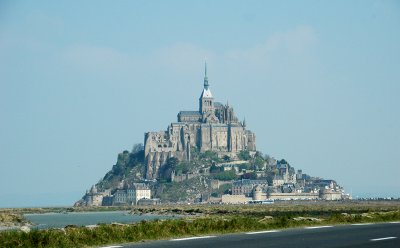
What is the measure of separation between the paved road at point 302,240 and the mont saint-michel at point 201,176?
6356 inches

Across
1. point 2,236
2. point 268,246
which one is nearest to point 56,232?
point 2,236

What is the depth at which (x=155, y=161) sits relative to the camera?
192750 millimetres

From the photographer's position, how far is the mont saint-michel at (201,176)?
182125 millimetres

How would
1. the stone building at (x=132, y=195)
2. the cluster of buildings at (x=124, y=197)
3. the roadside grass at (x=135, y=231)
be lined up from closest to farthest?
the roadside grass at (x=135, y=231) < the cluster of buildings at (x=124, y=197) < the stone building at (x=132, y=195)

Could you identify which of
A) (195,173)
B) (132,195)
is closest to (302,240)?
(132,195)

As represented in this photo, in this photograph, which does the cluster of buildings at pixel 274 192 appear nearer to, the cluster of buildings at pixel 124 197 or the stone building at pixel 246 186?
the stone building at pixel 246 186

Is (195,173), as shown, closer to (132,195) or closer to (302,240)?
(132,195)

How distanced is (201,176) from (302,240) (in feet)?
581

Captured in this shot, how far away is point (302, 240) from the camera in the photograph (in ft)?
44.9

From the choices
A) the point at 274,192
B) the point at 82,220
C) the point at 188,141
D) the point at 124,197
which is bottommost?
the point at 82,220

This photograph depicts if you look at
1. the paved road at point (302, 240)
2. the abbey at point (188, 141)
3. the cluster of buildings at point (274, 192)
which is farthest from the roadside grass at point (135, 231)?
the abbey at point (188, 141)

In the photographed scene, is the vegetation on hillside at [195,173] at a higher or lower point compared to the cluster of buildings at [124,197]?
higher

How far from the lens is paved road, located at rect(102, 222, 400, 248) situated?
1280 cm

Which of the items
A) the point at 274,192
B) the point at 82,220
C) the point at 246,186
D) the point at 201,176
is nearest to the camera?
the point at 82,220
